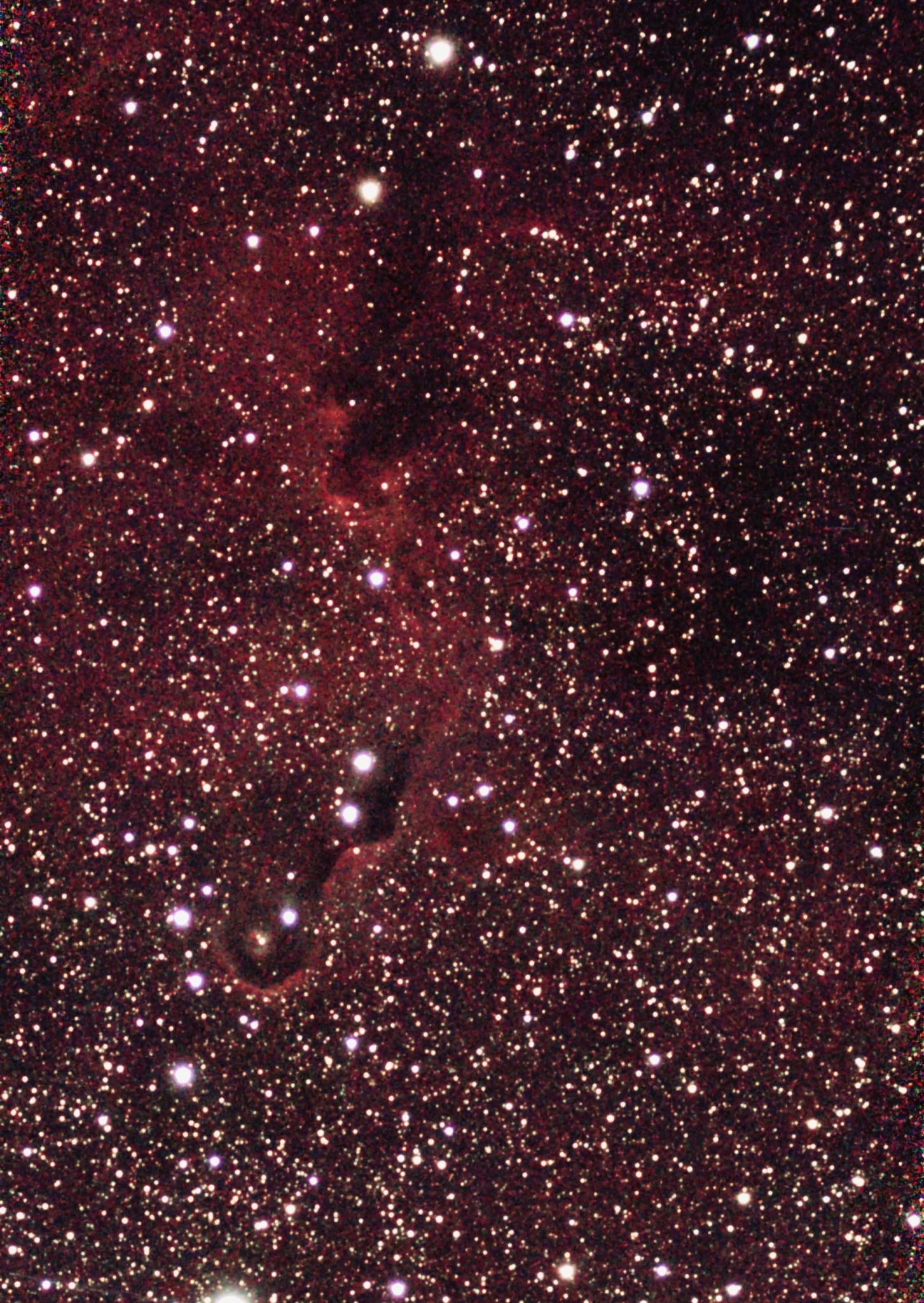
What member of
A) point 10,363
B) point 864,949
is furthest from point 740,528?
point 10,363

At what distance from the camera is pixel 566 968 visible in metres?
0.27

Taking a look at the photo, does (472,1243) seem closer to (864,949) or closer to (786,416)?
(864,949)

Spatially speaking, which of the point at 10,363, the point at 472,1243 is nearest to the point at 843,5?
the point at 10,363

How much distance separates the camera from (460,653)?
0.26 metres

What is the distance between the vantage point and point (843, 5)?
0.83 feet

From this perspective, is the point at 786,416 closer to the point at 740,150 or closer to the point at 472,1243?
the point at 740,150

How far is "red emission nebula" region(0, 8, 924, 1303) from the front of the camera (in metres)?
0.26

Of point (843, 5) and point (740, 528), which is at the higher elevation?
point (843, 5)

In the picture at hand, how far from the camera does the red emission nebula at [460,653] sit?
0.26 metres

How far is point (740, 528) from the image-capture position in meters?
0.26

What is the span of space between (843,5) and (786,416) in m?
0.14

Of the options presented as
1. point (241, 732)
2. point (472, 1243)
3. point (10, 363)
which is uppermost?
point (10, 363)

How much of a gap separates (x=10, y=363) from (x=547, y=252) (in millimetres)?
191

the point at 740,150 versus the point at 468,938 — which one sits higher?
the point at 740,150
